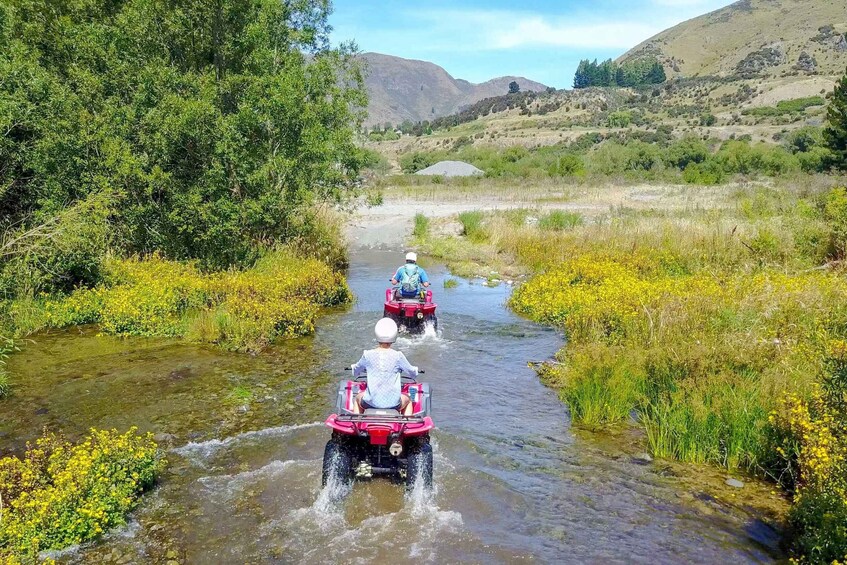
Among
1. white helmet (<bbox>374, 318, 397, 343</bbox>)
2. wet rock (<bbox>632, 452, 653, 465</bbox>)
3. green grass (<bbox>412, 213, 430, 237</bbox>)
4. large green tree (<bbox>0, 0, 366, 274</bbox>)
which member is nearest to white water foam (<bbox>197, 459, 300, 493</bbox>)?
white helmet (<bbox>374, 318, 397, 343</bbox>)

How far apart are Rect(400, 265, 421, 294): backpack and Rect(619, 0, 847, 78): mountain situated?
109461mm

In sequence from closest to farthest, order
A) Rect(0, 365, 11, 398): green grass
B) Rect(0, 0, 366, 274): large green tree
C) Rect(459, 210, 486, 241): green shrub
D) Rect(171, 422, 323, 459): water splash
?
Rect(171, 422, 323, 459): water splash
Rect(0, 365, 11, 398): green grass
Rect(0, 0, 366, 274): large green tree
Rect(459, 210, 486, 241): green shrub

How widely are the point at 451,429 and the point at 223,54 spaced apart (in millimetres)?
13054

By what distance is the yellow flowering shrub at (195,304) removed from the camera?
1245 cm

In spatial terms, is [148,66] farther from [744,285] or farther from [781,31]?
[781,31]

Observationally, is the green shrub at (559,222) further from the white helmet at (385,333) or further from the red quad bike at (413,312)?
the white helmet at (385,333)

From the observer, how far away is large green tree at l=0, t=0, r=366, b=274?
14289 mm

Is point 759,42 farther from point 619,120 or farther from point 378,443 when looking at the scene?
point 378,443

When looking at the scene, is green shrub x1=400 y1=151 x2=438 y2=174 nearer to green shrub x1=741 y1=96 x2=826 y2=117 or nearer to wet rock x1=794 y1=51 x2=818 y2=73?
green shrub x1=741 y1=96 x2=826 y2=117

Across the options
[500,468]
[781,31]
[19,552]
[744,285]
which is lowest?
[500,468]

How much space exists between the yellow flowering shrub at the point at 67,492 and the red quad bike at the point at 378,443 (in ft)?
6.53

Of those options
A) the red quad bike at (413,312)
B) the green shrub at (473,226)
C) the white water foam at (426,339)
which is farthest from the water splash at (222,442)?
the green shrub at (473,226)

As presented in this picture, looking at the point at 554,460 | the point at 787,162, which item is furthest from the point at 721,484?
the point at 787,162

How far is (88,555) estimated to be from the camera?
548cm
